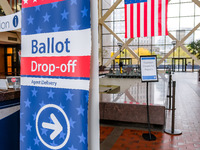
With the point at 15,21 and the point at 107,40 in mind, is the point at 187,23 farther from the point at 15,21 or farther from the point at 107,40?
the point at 15,21

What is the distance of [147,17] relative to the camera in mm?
6656

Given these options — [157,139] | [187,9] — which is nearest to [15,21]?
[157,139]

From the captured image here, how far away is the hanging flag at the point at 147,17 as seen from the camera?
6.39 meters

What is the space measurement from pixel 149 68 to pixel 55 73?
262 centimetres

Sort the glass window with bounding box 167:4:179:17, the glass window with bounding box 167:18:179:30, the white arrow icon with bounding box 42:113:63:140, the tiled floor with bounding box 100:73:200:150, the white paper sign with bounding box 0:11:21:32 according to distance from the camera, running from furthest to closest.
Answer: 1. the glass window with bounding box 167:18:179:30
2. the glass window with bounding box 167:4:179:17
3. the tiled floor with bounding box 100:73:200:150
4. the white paper sign with bounding box 0:11:21:32
5. the white arrow icon with bounding box 42:113:63:140

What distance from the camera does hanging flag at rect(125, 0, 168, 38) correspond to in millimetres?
6391

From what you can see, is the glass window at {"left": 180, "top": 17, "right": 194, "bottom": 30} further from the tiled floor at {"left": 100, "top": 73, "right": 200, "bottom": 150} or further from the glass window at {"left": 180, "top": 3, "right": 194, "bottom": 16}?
the tiled floor at {"left": 100, "top": 73, "right": 200, "bottom": 150}

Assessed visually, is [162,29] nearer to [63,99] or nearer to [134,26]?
[134,26]

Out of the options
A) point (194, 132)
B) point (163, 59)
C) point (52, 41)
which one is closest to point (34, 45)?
point (52, 41)

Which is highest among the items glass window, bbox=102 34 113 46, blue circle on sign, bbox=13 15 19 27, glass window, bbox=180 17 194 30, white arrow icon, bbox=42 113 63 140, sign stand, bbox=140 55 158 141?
glass window, bbox=180 17 194 30

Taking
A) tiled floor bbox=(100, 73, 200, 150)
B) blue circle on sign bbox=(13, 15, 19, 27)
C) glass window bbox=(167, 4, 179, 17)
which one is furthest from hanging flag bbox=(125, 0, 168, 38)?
glass window bbox=(167, 4, 179, 17)

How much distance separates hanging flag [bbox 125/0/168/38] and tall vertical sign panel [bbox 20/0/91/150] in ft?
18.2

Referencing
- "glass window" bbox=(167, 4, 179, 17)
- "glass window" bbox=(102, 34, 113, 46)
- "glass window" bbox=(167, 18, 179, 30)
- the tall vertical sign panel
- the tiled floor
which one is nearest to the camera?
the tall vertical sign panel

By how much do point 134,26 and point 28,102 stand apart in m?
6.16
